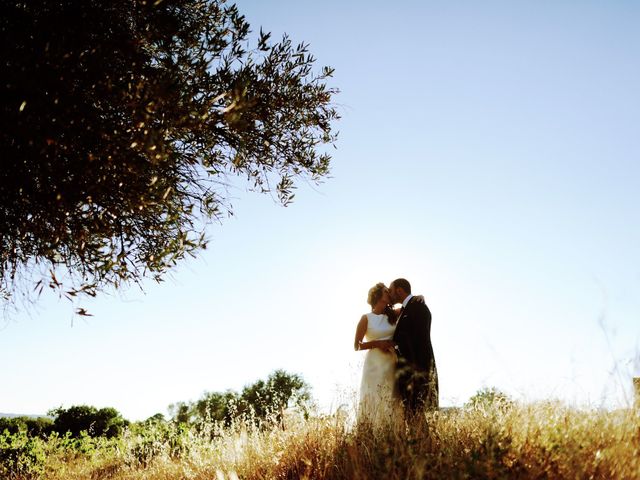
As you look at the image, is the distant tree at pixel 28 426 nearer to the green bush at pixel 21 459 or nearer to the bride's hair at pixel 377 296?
the green bush at pixel 21 459


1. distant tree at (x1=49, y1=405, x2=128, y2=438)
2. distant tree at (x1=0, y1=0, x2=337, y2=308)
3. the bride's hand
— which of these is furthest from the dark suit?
distant tree at (x1=49, y1=405, x2=128, y2=438)

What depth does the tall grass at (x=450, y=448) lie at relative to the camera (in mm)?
3152

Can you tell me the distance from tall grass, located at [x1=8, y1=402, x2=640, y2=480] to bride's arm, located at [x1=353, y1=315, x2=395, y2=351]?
1452 mm

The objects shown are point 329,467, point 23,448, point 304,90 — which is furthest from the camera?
point 23,448

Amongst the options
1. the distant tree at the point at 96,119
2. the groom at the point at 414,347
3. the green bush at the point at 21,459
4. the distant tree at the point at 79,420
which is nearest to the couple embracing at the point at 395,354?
the groom at the point at 414,347

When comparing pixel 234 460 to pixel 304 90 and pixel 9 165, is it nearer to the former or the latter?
pixel 9 165

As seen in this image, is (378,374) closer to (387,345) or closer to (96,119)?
(387,345)

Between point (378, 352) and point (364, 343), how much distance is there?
0.29 metres

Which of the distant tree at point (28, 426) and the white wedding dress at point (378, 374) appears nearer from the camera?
the white wedding dress at point (378, 374)

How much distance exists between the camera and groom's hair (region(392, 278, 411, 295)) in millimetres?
6703

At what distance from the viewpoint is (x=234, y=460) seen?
5.47m

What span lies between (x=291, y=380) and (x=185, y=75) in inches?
1192

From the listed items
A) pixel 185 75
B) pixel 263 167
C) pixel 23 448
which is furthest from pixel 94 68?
pixel 23 448

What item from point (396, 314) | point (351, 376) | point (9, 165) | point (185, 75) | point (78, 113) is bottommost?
point (351, 376)
